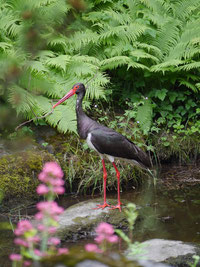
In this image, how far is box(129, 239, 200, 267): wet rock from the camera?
9.49 ft

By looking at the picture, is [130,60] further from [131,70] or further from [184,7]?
[184,7]

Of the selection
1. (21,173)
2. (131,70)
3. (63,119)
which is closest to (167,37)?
(131,70)

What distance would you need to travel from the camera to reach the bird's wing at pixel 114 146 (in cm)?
420

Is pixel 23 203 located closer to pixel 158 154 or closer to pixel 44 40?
pixel 158 154

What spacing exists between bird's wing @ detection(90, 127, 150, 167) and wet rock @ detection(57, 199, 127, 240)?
2.08 feet

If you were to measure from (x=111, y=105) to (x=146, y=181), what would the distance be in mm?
1551

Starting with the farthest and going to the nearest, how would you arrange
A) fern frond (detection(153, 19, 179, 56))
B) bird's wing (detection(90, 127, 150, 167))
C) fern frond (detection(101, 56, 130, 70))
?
fern frond (detection(153, 19, 179, 56)), fern frond (detection(101, 56, 130, 70)), bird's wing (detection(90, 127, 150, 167))

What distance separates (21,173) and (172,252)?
238 cm

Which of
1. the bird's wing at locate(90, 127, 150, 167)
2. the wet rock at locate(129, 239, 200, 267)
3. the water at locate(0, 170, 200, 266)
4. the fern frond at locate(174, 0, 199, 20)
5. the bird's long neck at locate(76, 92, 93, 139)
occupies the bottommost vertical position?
the water at locate(0, 170, 200, 266)

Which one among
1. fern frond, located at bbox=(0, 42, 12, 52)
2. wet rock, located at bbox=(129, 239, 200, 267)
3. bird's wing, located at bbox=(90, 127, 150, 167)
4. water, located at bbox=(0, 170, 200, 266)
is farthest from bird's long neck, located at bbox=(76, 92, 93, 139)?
wet rock, located at bbox=(129, 239, 200, 267)

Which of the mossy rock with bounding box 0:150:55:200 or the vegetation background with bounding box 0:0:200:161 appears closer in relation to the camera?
the mossy rock with bounding box 0:150:55:200

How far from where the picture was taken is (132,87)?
6367mm

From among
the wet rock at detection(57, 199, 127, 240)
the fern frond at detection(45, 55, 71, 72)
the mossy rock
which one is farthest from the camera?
the fern frond at detection(45, 55, 71, 72)

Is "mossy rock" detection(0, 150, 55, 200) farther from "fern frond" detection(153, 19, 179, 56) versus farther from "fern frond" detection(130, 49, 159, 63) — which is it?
"fern frond" detection(153, 19, 179, 56)
